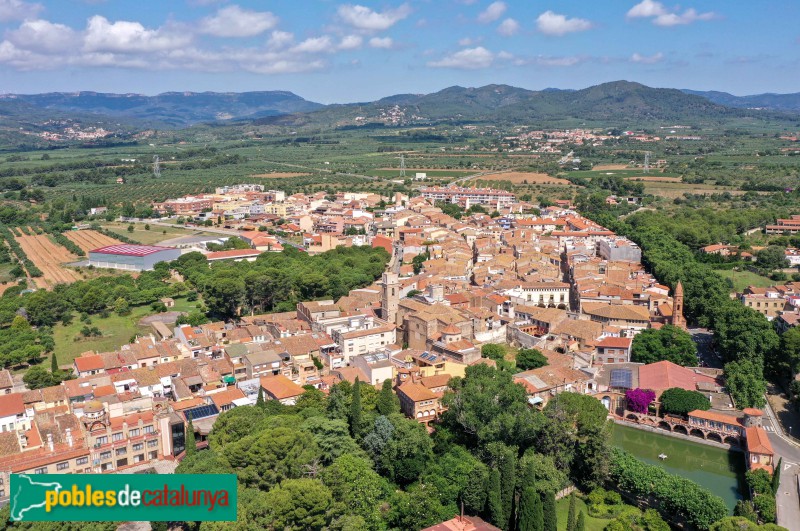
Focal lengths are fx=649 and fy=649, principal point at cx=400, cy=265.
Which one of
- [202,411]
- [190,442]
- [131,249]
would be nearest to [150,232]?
[131,249]

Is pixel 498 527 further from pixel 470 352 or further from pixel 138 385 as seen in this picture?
pixel 138 385

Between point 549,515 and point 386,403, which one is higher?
point 386,403

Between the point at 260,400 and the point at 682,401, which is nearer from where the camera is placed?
the point at 260,400

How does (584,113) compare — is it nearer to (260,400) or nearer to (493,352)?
(493,352)

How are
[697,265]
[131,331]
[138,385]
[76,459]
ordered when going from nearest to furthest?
[76,459], [138,385], [131,331], [697,265]

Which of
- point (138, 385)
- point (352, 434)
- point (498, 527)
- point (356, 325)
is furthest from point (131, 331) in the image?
point (498, 527)

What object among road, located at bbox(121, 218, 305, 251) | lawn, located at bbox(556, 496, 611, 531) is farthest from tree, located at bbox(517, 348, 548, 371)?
road, located at bbox(121, 218, 305, 251)

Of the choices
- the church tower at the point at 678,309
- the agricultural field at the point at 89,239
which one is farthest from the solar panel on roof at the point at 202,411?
the agricultural field at the point at 89,239
